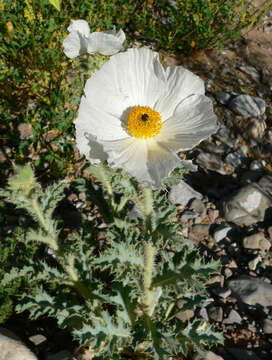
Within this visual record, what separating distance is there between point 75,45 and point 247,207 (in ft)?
5.90

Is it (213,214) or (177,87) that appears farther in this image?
(213,214)

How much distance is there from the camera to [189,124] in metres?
1.34

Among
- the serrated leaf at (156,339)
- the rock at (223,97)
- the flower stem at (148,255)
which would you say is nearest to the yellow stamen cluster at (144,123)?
the flower stem at (148,255)

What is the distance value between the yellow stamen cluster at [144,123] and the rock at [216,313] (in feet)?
4.34

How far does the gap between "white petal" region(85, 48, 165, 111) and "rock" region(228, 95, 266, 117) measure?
1903 millimetres

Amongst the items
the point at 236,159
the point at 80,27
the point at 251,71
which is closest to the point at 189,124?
the point at 80,27

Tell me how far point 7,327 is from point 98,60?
5.23ft

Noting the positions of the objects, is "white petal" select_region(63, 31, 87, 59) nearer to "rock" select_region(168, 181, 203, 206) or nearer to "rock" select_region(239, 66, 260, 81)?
"rock" select_region(168, 181, 203, 206)

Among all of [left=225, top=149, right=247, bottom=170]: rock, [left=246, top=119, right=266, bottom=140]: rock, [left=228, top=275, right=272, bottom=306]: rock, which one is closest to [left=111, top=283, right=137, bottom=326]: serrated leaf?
[left=228, top=275, right=272, bottom=306]: rock

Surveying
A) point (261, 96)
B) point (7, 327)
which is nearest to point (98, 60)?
point (7, 327)

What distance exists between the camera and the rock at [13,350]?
168 centimetres

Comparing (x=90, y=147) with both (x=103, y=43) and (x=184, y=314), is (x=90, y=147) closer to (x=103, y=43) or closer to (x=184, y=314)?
(x=103, y=43)

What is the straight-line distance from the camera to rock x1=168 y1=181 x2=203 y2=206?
266 centimetres

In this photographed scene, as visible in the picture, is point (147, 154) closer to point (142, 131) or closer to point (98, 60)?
point (142, 131)
